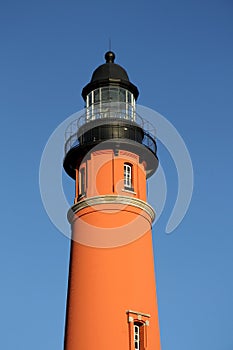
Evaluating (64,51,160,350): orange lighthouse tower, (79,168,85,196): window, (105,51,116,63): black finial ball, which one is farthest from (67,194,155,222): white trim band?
(105,51,116,63): black finial ball

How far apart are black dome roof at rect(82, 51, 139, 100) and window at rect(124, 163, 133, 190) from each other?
9.10ft

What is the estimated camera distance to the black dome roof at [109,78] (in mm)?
23688

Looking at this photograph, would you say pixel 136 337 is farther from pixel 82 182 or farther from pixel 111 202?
pixel 82 182

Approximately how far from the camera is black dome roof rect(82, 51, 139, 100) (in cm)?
2369

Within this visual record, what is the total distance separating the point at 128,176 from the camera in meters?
23.0

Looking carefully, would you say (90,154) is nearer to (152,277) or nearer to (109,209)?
(109,209)

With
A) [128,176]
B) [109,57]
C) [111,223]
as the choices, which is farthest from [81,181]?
[109,57]

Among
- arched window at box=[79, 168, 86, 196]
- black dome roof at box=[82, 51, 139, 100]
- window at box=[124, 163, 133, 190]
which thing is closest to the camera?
window at box=[124, 163, 133, 190]

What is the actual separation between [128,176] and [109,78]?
3588 mm

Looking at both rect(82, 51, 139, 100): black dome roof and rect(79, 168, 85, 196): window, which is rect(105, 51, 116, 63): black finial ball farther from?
rect(79, 168, 85, 196): window

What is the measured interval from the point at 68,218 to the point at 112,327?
4452 mm

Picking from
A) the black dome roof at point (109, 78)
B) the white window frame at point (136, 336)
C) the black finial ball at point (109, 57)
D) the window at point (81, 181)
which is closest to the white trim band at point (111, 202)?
the window at point (81, 181)

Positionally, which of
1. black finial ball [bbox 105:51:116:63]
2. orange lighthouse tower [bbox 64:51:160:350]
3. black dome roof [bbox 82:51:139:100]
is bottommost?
orange lighthouse tower [bbox 64:51:160:350]

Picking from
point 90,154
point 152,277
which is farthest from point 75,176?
point 152,277
